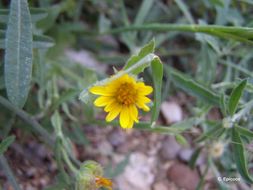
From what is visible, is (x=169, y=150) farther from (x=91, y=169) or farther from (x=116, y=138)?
(x=91, y=169)

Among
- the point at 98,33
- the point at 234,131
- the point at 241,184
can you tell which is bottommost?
the point at 241,184

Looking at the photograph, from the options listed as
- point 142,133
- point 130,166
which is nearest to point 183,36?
point 142,133

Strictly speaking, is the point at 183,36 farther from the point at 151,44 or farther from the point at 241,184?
the point at 151,44

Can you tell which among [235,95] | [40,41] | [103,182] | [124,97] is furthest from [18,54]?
[235,95]

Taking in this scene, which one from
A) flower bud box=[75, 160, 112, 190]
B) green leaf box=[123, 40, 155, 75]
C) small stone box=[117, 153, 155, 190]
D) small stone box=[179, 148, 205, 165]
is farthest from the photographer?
small stone box=[179, 148, 205, 165]

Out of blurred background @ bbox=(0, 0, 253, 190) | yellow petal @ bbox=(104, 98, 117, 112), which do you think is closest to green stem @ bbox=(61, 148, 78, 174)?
blurred background @ bbox=(0, 0, 253, 190)

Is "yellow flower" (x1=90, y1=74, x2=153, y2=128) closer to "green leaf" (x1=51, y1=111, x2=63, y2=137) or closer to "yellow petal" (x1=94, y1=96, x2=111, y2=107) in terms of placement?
"yellow petal" (x1=94, y1=96, x2=111, y2=107)

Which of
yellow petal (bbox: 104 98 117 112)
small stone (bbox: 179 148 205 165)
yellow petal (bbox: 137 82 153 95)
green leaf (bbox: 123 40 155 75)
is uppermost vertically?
green leaf (bbox: 123 40 155 75)
